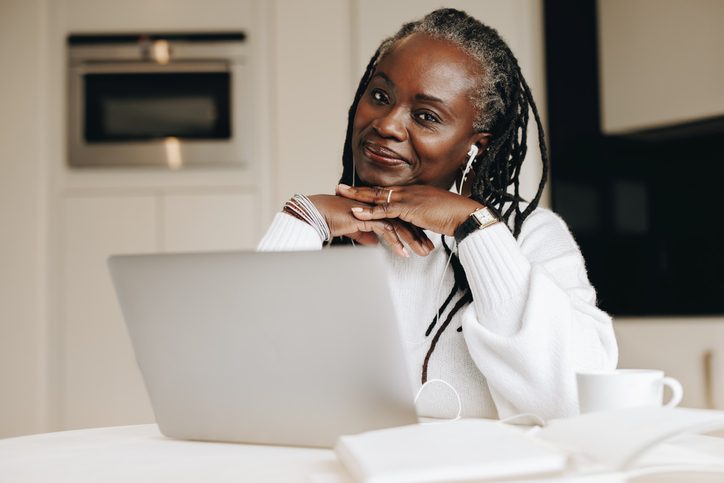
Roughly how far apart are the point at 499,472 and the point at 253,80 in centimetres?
230

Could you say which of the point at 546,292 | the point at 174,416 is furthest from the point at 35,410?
the point at 546,292

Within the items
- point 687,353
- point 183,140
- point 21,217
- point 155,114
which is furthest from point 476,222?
point 21,217

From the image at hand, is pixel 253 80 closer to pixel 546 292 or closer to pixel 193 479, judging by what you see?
pixel 546 292

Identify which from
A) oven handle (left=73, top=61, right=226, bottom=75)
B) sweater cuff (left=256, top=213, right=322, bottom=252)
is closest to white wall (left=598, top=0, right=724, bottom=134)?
oven handle (left=73, top=61, right=226, bottom=75)

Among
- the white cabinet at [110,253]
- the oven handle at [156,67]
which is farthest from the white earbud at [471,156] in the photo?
the oven handle at [156,67]

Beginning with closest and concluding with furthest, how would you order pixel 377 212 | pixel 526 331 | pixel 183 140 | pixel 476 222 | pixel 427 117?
pixel 526 331, pixel 476 222, pixel 377 212, pixel 427 117, pixel 183 140

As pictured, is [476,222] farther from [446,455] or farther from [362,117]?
[446,455]

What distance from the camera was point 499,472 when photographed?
405mm

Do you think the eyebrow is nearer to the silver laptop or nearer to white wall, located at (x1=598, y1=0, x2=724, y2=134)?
the silver laptop

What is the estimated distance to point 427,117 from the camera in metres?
1.17

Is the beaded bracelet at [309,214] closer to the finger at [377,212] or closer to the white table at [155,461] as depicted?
the finger at [377,212]

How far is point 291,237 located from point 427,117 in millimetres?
346

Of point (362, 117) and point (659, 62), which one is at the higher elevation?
point (659, 62)

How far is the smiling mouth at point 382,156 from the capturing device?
1.16 m
